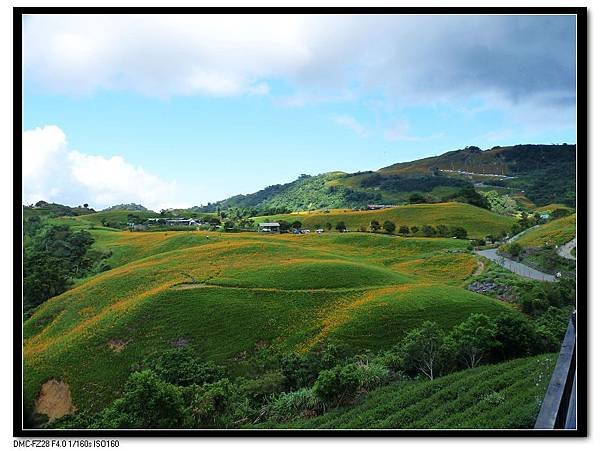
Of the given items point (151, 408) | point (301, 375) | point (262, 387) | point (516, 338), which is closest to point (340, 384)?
point (301, 375)

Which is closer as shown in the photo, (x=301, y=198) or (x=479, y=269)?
(x=479, y=269)

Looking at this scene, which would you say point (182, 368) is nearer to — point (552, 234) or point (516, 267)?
point (516, 267)

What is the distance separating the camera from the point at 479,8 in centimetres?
538

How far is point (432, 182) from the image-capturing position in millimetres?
8383

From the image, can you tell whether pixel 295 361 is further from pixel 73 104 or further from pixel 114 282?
pixel 73 104

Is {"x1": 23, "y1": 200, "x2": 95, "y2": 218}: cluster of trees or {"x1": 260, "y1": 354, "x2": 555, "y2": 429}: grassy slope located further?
{"x1": 23, "y1": 200, "x2": 95, "y2": 218}: cluster of trees

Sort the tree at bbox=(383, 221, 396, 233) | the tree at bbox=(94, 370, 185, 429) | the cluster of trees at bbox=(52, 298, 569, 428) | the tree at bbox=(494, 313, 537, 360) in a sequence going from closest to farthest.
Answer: the tree at bbox=(94, 370, 185, 429) → the cluster of trees at bbox=(52, 298, 569, 428) → the tree at bbox=(494, 313, 537, 360) → the tree at bbox=(383, 221, 396, 233)

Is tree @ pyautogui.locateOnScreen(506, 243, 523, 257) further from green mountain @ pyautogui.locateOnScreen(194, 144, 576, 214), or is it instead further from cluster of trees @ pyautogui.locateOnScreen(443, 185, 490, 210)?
cluster of trees @ pyautogui.locateOnScreen(443, 185, 490, 210)

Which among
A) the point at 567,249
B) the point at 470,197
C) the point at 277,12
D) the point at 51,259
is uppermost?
the point at 277,12

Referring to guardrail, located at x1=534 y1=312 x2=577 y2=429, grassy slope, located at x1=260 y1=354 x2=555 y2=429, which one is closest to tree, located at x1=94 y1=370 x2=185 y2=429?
grassy slope, located at x1=260 y1=354 x2=555 y2=429

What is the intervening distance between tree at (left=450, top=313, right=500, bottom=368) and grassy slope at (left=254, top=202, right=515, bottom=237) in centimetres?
202

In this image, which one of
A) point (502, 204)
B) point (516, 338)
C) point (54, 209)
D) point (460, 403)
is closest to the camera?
point (460, 403)

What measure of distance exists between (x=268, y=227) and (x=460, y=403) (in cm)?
455

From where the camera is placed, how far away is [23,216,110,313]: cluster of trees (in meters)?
5.89
